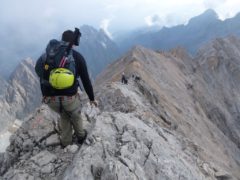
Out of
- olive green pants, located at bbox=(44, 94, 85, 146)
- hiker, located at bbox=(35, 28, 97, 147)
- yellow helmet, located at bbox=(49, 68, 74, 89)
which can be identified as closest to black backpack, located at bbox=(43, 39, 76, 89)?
hiker, located at bbox=(35, 28, 97, 147)

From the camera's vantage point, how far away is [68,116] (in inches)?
535

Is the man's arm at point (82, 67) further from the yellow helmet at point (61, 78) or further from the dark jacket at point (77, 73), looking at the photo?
the yellow helmet at point (61, 78)

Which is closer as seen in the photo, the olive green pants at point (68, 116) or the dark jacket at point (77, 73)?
the dark jacket at point (77, 73)

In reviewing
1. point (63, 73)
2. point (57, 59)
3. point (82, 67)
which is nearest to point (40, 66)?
point (57, 59)

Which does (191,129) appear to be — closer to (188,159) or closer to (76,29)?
(188,159)

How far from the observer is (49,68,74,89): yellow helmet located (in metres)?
11.9

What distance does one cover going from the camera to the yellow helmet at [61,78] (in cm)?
1191

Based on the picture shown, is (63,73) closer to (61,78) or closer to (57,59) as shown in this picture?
(61,78)

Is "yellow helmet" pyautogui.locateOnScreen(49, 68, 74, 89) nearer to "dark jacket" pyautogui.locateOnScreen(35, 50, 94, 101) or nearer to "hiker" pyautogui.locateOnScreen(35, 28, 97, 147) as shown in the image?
"hiker" pyautogui.locateOnScreen(35, 28, 97, 147)

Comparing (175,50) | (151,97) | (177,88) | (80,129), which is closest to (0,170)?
(80,129)

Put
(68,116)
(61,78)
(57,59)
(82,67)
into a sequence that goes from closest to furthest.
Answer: (61,78)
(57,59)
(82,67)
(68,116)

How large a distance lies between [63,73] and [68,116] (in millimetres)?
2117

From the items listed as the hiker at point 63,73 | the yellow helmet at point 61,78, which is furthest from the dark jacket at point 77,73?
the yellow helmet at point 61,78

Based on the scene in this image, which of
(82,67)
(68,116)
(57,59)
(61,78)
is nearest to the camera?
(61,78)
